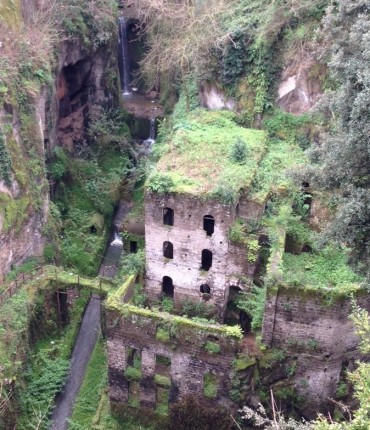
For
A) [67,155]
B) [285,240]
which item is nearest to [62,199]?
[67,155]

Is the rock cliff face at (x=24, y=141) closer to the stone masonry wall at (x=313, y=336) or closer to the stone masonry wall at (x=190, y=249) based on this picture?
the stone masonry wall at (x=190, y=249)

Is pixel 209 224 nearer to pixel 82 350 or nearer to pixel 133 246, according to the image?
pixel 133 246

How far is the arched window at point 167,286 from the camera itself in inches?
995

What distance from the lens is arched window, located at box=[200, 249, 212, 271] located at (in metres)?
24.1

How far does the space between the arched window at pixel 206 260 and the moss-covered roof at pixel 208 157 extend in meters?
2.82

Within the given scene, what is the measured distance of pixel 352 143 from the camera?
1552 cm

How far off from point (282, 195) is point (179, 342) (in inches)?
319

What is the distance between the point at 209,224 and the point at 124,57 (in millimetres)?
24174

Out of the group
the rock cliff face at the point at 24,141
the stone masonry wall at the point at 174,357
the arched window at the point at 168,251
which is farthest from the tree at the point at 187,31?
the stone masonry wall at the point at 174,357

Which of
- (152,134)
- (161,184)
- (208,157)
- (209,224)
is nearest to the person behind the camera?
(161,184)

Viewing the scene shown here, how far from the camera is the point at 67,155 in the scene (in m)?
35.3

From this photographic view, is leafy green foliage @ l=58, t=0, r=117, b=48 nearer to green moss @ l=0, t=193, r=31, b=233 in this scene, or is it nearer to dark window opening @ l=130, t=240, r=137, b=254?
green moss @ l=0, t=193, r=31, b=233

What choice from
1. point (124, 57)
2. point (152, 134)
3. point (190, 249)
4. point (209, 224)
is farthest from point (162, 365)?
point (124, 57)

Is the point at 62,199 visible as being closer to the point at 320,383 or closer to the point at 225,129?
the point at 225,129
